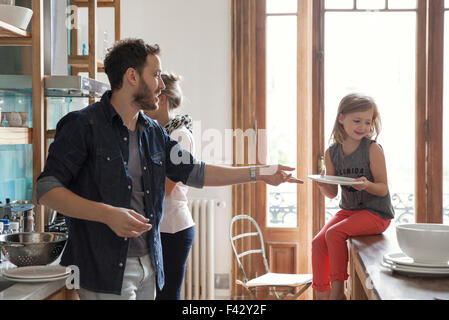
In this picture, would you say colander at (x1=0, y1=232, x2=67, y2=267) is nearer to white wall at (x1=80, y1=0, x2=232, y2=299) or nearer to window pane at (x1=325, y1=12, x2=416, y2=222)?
white wall at (x1=80, y1=0, x2=232, y2=299)

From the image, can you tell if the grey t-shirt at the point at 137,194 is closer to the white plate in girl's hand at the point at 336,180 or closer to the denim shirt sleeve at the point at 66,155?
the denim shirt sleeve at the point at 66,155

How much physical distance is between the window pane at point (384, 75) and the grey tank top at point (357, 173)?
128 cm

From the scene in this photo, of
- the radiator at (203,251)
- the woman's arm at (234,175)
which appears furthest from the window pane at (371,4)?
the woman's arm at (234,175)

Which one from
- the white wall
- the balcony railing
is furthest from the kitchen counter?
the balcony railing

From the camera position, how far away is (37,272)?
1592mm

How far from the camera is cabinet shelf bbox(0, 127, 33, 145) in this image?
2019mm

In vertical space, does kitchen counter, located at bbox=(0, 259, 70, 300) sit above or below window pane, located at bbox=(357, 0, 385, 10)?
below

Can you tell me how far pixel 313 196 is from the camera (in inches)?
147

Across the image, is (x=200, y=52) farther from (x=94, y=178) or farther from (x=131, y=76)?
(x=94, y=178)

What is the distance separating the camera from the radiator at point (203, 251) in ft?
11.5

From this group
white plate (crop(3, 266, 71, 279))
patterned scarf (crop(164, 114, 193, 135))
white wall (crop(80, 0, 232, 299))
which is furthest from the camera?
white wall (crop(80, 0, 232, 299))

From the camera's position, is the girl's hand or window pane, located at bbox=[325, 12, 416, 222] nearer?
the girl's hand

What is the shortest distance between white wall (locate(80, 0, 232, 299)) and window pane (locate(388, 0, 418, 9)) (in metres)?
1.14
